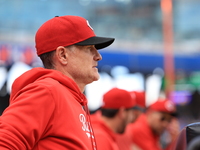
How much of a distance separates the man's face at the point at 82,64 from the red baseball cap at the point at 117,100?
1700 millimetres

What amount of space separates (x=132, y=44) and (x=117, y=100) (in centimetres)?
537

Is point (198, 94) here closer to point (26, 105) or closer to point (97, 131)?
point (97, 131)

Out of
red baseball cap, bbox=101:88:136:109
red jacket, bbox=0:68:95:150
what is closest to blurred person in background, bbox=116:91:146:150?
red baseball cap, bbox=101:88:136:109

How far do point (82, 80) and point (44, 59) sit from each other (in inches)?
7.0

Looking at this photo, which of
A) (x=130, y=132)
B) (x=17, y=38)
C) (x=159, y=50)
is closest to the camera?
(x=130, y=132)

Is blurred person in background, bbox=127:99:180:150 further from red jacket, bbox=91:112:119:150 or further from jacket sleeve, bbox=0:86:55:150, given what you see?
jacket sleeve, bbox=0:86:55:150

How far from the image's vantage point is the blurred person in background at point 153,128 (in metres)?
4.41

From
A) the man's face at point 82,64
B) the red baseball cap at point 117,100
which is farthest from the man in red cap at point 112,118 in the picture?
the man's face at point 82,64

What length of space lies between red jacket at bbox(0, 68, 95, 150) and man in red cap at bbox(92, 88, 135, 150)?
109cm

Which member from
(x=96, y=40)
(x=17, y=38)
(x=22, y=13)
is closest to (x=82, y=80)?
(x=96, y=40)

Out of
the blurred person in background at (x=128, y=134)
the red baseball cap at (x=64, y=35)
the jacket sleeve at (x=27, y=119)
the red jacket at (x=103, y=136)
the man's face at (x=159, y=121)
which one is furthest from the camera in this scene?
the man's face at (x=159, y=121)

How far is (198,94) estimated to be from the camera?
952 centimetres

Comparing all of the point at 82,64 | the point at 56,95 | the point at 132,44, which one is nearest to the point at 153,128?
the point at 82,64

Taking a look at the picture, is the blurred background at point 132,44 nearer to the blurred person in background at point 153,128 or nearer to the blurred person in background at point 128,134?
the blurred person in background at point 128,134
